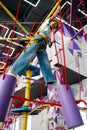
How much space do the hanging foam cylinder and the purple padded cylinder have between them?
20.0 inches

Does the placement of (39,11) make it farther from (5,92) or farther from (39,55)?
(5,92)

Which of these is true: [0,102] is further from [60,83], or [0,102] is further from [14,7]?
[14,7]

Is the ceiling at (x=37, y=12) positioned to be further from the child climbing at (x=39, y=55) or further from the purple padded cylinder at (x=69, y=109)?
the purple padded cylinder at (x=69, y=109)

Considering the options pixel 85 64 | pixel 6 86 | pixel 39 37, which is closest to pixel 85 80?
pixel 85 64

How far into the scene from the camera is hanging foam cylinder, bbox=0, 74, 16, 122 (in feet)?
6.86

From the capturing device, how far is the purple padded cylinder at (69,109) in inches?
81.9

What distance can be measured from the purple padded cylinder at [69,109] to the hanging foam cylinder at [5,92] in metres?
0.51

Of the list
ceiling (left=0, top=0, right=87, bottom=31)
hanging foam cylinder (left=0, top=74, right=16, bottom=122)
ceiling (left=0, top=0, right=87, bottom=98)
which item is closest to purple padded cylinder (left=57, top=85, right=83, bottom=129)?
hanging foam cylinder (left=0, top=74, right=16, bottom=122)

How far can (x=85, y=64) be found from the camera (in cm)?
506

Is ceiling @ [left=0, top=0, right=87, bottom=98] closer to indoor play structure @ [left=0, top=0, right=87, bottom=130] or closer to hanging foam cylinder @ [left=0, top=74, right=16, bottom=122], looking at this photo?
indoor play structure @ [left=0, top=0, right=87, bottom=130]

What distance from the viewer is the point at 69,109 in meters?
2.16

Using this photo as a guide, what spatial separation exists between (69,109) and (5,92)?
2.14 ft

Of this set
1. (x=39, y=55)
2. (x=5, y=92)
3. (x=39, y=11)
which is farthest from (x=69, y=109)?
(x=39, y=11)

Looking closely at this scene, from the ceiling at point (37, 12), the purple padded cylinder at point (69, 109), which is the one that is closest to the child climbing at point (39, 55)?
the purple padded cylinder at point (69, 109)
